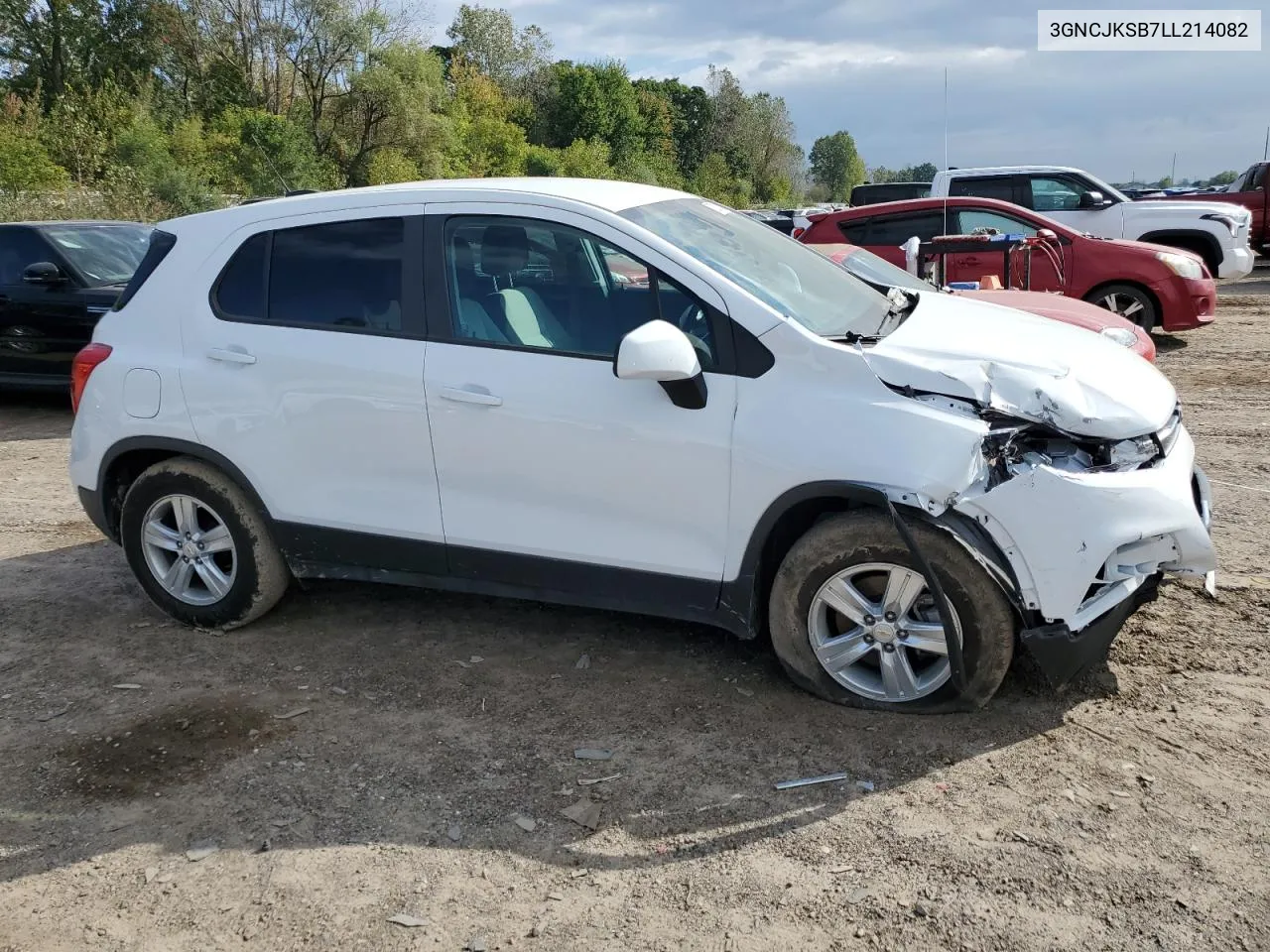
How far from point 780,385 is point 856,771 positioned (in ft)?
4.16

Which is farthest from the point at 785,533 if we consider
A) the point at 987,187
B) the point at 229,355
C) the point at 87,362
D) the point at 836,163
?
the point at 836,163

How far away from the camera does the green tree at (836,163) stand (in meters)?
126

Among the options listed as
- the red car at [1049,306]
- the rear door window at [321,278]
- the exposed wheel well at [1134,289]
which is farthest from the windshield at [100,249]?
the exposed wheel well at [1134,289]

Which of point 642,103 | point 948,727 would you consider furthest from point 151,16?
point 948,727

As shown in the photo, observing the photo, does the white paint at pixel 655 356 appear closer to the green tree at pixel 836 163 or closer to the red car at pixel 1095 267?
the red car at pixel 1095 267

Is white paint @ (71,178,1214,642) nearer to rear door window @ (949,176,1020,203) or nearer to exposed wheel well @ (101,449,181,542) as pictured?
exposed wheel well @ (101,449,181,542)

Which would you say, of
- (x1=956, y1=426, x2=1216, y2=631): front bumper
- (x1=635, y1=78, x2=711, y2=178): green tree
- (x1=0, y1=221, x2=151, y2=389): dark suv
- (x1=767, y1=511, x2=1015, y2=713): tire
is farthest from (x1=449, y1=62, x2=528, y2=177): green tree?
(x1=956, y1=426, x2=1216, y2=631): front bumper

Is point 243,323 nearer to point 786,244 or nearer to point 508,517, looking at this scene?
point 508,517

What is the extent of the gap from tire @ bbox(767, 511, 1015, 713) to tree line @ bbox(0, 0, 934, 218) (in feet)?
69.7

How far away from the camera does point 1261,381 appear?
8.93m

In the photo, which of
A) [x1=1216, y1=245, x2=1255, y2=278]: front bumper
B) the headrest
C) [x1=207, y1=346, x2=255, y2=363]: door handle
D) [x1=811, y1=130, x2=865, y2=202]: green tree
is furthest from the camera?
[x1=811, y1=130, x2=865, y2=202]: green tree

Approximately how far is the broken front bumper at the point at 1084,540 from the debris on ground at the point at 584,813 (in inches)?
57.0

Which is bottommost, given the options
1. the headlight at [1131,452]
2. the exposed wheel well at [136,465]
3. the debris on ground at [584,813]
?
the debris on ground at [584,813]

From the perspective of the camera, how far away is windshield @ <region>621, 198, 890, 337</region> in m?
3.80
